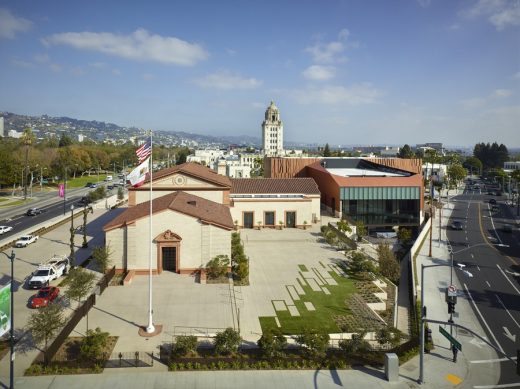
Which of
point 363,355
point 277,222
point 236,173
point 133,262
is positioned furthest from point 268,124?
point 363,355

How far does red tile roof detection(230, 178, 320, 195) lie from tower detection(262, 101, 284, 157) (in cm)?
12652

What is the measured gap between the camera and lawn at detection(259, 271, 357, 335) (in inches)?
996

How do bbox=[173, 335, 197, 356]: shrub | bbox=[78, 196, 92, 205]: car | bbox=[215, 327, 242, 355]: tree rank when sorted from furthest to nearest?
bbox=[78, 196, 92, 205]: car
bbox=[215, 327, 242, 355]: tree
bbox=[173, 335, 197, 356]: shrub

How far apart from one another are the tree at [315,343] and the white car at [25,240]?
36070 millimetres

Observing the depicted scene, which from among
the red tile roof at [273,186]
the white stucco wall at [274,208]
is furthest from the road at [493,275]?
the red tile roof at [273,186]

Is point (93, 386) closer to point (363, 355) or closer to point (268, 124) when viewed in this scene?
point (363, 355)

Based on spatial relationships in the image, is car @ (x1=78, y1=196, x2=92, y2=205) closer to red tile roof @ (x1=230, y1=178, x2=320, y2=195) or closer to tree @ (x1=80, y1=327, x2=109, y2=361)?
red tile roof @ (x1=230, y1=178, x2=320, y2=195)

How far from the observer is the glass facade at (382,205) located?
61.4 metres

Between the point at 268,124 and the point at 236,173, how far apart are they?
3498 inches

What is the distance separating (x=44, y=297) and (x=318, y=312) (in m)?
19.9

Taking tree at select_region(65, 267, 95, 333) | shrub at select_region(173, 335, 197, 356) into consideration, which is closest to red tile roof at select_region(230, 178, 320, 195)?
tree at select_region(65, 267, 95, 333)

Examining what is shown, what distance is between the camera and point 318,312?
1092 inches

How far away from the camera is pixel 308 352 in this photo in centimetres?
2150

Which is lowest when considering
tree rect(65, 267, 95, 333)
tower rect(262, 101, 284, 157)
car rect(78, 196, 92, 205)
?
tree rect(65, 267, 95, 333)
